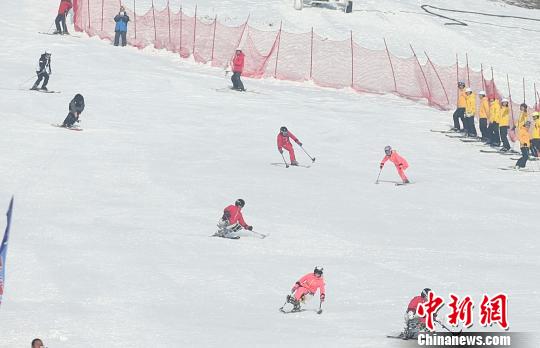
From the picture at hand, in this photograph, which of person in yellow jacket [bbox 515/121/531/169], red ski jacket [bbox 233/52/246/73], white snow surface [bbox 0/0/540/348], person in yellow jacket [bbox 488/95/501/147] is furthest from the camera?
red ski jacket [bbox 233/52/246/73]

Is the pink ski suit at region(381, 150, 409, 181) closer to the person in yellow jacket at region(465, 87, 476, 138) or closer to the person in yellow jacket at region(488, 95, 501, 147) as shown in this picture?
the person in yellow jacket at region(488, 95, 501, 147)

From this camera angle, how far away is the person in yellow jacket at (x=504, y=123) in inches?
1318

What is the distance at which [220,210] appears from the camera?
82.3 feet

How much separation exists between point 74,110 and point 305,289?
46.4 feet

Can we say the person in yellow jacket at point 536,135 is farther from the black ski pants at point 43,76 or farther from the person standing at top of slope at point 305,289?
the person standing at top of slope at point 305,289

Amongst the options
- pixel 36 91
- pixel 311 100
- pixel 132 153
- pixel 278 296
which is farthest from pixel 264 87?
A: pixel 278 296

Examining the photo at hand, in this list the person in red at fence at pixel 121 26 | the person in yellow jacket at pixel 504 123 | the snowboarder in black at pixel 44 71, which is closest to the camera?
the person in yellow jacket at pixel 504 123

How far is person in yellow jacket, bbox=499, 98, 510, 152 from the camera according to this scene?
1318 inches

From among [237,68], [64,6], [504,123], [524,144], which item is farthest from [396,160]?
[64,6]

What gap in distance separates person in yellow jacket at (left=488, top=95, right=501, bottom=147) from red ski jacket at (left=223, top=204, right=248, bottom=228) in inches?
508

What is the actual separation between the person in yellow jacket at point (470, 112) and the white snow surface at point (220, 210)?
30.7 inches

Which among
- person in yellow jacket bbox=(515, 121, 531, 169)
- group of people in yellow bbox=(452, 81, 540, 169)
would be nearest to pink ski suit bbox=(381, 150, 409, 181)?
person in yellow jacket bbox=(515, 121, 531, 169)

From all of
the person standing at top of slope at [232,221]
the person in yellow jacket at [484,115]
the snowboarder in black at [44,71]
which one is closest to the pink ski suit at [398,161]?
the person standing at top of slope at [232,221]

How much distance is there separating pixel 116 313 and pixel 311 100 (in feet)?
70.6
